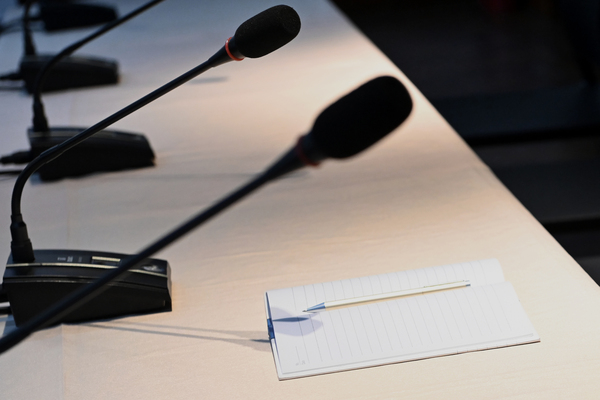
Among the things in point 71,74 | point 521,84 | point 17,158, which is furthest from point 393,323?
point 521,84

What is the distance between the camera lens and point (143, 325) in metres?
0.83

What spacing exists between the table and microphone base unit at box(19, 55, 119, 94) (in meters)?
0.05

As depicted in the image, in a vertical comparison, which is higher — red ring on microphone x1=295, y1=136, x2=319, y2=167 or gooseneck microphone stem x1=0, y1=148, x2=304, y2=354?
red ring on microphone x1=295, y1=136, x2=319, y2=167

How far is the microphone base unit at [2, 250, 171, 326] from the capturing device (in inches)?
32.0

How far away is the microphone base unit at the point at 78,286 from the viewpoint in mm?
814

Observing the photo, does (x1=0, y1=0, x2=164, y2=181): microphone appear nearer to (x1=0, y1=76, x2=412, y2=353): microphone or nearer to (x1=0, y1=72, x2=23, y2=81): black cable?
(x1=0, y1=72, x2=23, y2=81): black cable

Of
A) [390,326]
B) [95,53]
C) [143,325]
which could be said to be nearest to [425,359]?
[390,326]

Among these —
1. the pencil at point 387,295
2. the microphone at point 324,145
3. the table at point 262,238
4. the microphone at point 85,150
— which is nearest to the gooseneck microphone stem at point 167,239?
the microphone at point 324,145

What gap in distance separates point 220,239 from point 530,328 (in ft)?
1.64

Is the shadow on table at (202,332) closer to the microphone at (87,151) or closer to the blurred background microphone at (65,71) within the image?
the microphone at (87,151)

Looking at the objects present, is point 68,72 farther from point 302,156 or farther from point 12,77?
point 302,156

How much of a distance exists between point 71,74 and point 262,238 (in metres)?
1.05

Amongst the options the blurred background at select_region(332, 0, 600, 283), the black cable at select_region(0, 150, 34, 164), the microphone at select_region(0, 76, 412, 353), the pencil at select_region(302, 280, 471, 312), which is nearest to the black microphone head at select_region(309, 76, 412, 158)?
the microphone at select_region(0, 76, 412, 353)

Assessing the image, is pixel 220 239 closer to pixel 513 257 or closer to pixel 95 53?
pixel 513 257
